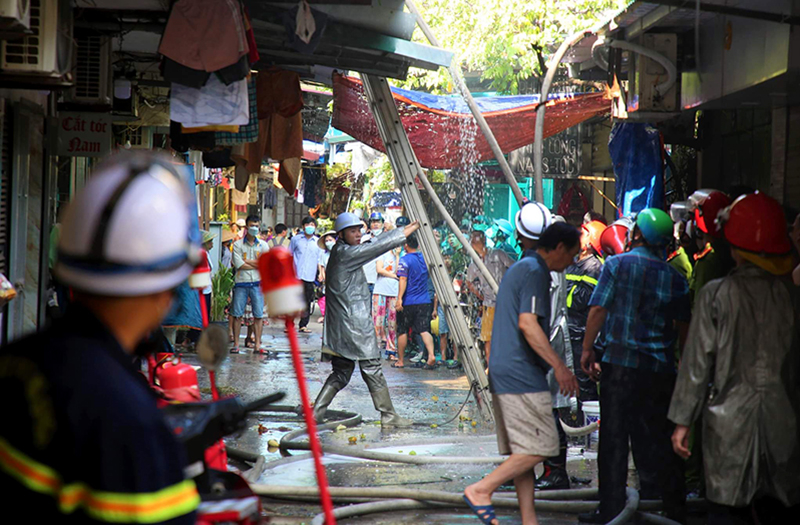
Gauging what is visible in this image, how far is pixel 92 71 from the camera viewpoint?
30.3 feet

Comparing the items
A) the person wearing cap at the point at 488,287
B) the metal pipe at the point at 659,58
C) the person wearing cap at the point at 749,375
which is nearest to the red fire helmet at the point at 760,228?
the person wearing cap at the point at 749,375

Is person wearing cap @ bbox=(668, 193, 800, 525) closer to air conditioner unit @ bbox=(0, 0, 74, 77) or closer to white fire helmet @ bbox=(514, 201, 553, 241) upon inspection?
white fire helmet @ bbox=(514, 201, 553, 241)

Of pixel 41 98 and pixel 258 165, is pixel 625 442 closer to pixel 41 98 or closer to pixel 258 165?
pixel 258 165

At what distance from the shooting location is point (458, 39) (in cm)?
1795

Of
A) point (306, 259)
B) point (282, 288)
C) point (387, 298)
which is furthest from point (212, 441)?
point (306, 259)

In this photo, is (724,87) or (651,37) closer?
(724,87)

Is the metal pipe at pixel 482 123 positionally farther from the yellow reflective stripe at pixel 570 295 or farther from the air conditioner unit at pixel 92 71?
the air conditioner unit at pixel 92 71

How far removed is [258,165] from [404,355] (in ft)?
21.4

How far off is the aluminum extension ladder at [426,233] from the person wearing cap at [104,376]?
782 centimetres

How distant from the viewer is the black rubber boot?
7.19 meters

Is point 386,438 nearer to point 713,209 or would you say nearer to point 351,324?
point 351,324

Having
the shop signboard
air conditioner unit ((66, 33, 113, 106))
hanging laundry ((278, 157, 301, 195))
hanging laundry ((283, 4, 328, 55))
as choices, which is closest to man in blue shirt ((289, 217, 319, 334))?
the shop signboard

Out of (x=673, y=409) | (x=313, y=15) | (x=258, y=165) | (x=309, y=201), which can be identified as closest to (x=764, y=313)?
(x=673, y=409)

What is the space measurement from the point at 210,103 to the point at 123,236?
6.17 metres
